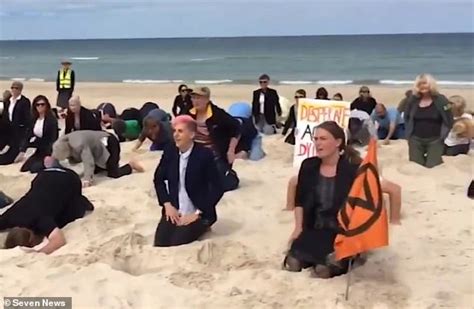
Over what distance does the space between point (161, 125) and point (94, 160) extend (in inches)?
82.4

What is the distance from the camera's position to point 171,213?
247 inches

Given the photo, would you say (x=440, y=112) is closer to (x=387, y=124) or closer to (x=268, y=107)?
(x=387, y=124)

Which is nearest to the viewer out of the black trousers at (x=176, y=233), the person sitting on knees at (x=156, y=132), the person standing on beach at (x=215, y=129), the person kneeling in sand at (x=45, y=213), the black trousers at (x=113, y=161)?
the black trousers at (x=176, y=233)

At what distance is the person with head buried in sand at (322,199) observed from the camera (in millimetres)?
5426

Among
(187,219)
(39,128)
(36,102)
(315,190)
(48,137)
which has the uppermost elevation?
(36,102)

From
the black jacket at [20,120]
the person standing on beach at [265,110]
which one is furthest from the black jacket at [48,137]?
the person standing on beach at [265,110]

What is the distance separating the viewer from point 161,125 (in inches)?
421

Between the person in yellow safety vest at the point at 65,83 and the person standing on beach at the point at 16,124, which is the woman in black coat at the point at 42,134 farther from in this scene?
the person in yellow safety vest at the point at 65,83

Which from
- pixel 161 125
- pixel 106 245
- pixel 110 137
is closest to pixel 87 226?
pixel 106 245

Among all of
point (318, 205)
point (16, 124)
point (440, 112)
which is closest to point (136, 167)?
point (16, 124)

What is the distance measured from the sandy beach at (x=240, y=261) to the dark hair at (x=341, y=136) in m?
0.77

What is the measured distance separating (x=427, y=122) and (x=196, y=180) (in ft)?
12.9

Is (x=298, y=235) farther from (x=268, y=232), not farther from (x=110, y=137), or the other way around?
(x=110, y=137)

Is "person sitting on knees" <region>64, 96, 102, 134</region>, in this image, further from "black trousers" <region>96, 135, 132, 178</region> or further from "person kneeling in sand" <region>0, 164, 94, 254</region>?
"person kneeling in sand" <region>0, 164, 94, 254</region>
